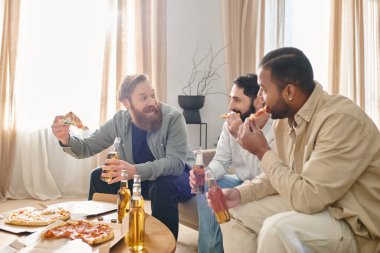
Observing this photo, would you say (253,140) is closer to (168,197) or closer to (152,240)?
(152,240)

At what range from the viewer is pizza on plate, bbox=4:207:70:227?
1728 mm

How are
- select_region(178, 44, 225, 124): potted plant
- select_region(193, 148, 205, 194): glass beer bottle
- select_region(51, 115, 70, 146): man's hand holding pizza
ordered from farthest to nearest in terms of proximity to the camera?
select_region(178, 44, 225, 124): potted plant → select_region(51, 115, 70, 146): man's hand holding pizza → select_region(193, 148, 205, 194): glass beer bottle

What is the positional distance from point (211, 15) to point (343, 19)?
1.26m

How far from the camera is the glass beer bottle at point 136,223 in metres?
1.50

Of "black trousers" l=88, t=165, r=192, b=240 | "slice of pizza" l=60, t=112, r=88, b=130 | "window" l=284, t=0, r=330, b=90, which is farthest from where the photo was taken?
"window" l=284, t=0, r=330, b=90

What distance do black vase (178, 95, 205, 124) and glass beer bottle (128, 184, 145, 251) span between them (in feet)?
8.51

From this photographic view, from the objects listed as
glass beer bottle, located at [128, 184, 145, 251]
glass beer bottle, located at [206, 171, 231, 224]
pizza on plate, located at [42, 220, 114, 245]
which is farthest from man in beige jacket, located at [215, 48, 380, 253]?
pizza on plate, located at [42, 220, 114, 245]

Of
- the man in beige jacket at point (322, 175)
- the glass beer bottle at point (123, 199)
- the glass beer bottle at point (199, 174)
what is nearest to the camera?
the man in beige jacket at point (322, 175)

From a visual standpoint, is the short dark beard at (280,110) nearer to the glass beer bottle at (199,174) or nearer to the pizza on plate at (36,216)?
the glass beer bottle at (199,174)

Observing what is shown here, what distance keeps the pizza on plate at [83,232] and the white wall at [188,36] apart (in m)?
2.73

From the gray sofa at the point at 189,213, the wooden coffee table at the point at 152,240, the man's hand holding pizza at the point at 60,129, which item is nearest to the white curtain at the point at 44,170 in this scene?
the man's hand holding pizza at the point at 60,129

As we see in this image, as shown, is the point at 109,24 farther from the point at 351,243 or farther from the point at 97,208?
the point at 351,243

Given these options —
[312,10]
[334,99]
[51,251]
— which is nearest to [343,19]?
[312,10]

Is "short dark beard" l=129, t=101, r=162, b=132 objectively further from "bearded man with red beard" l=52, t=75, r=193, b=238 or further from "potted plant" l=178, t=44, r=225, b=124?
"potted plant" l=178, t=44, r=225, b=124
